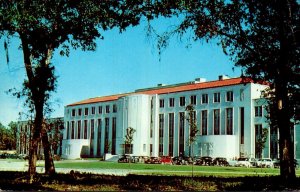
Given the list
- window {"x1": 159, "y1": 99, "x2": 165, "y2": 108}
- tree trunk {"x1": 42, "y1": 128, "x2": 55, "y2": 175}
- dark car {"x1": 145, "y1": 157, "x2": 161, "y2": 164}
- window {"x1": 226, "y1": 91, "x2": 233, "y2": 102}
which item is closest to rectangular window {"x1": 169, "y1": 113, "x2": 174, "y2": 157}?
window {"x1": 159, "y1": 99, "x2": 165, "y2": 108}

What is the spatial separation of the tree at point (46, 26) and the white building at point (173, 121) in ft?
176

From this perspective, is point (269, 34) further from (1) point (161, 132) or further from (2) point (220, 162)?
(1) point (161, 132)

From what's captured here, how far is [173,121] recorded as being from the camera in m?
98.2

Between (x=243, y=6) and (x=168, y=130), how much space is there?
79.1 meters

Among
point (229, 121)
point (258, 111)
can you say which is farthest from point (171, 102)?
point (258, 111)

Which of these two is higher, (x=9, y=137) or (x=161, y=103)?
(x=161, y=103)

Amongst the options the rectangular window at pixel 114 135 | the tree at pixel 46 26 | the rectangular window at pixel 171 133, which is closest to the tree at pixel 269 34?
the tree at pixel 46 26

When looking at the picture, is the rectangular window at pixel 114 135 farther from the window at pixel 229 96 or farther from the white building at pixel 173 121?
the window at pixel 229 96

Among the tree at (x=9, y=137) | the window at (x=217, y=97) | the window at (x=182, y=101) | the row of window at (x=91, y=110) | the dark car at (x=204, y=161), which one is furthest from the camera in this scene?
the tree at (x=9, y=137)

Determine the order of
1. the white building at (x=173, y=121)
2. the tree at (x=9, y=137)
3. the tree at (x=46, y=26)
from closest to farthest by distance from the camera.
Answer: the tree at (x=46, y=26)
the white building at (x=173, y=121)
the tree at (x=9, y=137)

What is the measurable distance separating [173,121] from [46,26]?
266 feet

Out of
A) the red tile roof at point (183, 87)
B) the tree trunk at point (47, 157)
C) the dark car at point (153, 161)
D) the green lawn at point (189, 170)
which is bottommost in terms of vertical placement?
the dark car at point (153, 161)

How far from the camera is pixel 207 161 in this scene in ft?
234

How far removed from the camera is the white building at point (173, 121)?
273 ft
